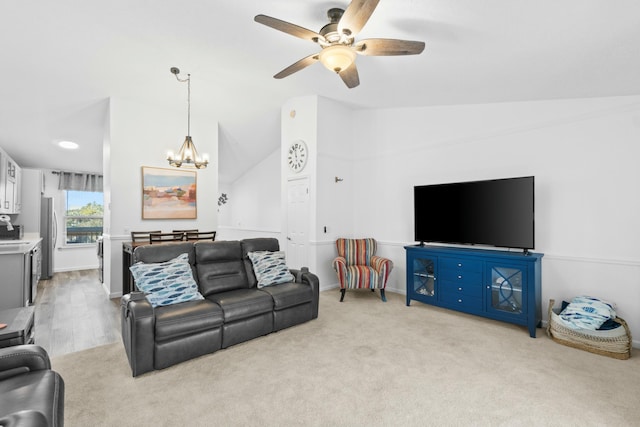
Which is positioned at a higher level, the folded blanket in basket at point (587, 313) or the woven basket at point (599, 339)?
the folded blanket in basket at point (587, 313)

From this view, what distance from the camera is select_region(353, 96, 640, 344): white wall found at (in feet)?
9.55

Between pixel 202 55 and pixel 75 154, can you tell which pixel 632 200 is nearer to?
pixel 202 55

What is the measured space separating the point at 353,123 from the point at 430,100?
1.53m

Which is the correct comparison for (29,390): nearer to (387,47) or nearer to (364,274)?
(387,47)

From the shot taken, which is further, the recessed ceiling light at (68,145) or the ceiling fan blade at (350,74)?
the recessed ceiling light at (68,145)

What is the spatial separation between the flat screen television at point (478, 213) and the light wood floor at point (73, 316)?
3917mm

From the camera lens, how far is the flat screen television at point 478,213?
323cm

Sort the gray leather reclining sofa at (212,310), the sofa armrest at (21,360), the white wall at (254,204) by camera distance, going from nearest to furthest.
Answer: the sofa armrest at (21,360)
the gray leather reclining sofa at (212,310)
the white wall at (254,204)

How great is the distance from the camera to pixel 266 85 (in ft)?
14.5

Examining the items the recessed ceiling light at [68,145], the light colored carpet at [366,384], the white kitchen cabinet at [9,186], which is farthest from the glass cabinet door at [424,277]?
the recessed ceiling light at [68,145]

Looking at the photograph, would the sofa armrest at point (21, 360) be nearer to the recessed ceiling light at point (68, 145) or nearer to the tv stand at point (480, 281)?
the tv stand at point (480, 281)

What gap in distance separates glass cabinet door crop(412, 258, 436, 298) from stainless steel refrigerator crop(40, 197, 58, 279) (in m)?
6.87

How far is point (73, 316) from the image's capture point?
3.66 meters

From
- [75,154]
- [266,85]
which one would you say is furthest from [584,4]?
[75,154]
